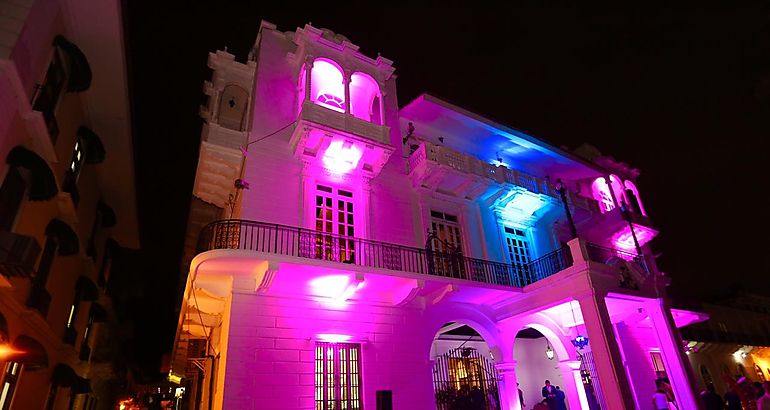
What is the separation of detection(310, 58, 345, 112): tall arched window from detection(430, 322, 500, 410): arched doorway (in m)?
8.63

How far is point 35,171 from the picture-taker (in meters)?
8.60

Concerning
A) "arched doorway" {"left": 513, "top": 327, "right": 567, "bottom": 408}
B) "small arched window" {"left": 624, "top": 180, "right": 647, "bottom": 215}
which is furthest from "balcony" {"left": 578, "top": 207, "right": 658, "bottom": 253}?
"arched doorway" {"left": 513, "top": 327, "right": 567, "bottom": 408}

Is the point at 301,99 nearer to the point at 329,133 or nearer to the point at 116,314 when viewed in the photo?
the point at 329,133

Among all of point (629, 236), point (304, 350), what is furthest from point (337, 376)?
point (629, 236)

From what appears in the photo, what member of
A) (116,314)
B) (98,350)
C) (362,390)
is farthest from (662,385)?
(116,314)

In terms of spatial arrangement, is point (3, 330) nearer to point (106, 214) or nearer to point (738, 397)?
point (106, 214)

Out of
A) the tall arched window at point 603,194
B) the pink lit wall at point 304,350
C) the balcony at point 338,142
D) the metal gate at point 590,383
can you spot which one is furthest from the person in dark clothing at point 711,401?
the balcony at point 338,142

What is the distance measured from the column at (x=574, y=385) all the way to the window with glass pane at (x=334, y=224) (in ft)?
30.4

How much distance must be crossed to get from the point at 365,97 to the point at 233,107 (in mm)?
4497

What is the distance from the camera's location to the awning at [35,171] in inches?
316

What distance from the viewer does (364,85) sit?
46.4 ft

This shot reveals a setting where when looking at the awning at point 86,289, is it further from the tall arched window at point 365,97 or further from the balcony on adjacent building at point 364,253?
the tall arched window at point 365,97

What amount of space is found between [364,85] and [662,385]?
538 inches

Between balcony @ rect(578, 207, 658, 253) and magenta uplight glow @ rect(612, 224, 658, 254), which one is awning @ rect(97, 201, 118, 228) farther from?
magenta uplight glow @ rect(612, 224, 658, 254)
